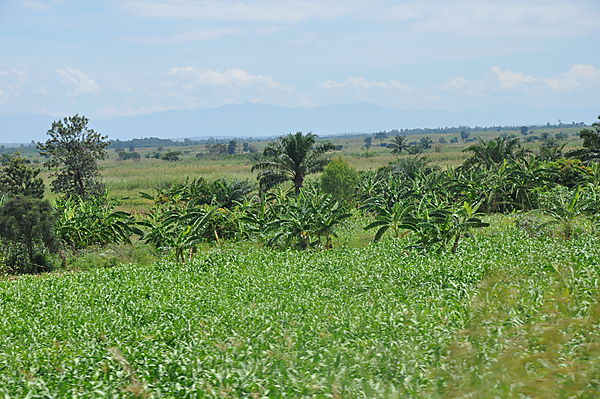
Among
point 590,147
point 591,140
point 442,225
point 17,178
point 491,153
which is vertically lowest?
point 442,225

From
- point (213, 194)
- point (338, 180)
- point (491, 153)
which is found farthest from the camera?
point (491, 153)

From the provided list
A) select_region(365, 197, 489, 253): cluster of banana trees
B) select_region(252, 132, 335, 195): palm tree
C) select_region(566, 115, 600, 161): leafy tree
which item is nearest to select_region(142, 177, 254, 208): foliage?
select_region(252, 132, 335, 195): palm tree

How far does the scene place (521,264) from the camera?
32.2 ft

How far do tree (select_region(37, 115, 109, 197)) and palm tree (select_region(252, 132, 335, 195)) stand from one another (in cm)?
886

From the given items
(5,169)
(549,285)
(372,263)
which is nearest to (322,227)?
(372,263)

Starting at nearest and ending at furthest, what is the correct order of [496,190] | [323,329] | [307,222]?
[323,329], [307,222], [496,190]

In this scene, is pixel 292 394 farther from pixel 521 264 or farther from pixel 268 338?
pixel 521 264

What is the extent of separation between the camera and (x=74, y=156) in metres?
28.4

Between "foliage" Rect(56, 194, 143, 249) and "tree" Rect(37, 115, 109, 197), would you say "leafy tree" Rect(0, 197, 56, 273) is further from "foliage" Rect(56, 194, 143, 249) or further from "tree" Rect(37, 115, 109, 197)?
"tree" Rect(37, 115, 109, 197)

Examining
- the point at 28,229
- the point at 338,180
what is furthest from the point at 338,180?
the point at 28,229

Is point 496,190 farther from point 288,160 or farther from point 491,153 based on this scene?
point 288,160

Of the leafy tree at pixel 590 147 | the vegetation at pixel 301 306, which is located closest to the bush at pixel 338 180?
the vegetation at pixel 301 306

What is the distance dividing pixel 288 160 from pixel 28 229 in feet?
45.6

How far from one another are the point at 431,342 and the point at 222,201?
18.9 m
